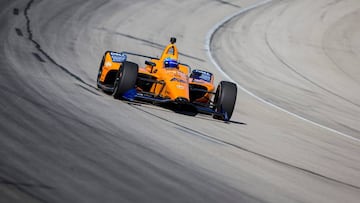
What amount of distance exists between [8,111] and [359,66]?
1654cm

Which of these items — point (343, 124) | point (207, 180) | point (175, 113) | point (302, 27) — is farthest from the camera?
point (302, 27)

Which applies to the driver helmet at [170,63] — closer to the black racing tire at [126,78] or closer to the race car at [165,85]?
the race car at [165,85]

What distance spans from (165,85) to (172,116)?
2.20ft

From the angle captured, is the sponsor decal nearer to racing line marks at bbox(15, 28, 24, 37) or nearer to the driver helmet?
the driver helmet

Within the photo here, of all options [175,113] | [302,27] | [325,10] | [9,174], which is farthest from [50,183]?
[325,10]

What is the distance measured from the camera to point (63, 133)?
1186 centimetres

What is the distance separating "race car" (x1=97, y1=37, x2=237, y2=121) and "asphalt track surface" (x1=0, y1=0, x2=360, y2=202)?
12.9 inches

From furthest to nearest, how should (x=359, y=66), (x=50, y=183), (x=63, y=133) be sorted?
(x=359, y=66)
(x=63, y=133)
(x=50, y=183)

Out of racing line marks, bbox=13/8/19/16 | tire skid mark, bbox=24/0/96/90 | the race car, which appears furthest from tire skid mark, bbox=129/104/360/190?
racing line marks, bbox=13/8/19/16

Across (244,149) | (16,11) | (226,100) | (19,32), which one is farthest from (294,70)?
(244,149)

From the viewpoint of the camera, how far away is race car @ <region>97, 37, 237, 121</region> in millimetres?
14664

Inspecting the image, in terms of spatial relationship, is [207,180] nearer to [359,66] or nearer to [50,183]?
[50,183]

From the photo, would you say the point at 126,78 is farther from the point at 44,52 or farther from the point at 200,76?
the point at 44,52

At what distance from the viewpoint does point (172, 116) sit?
14820 millimetres
